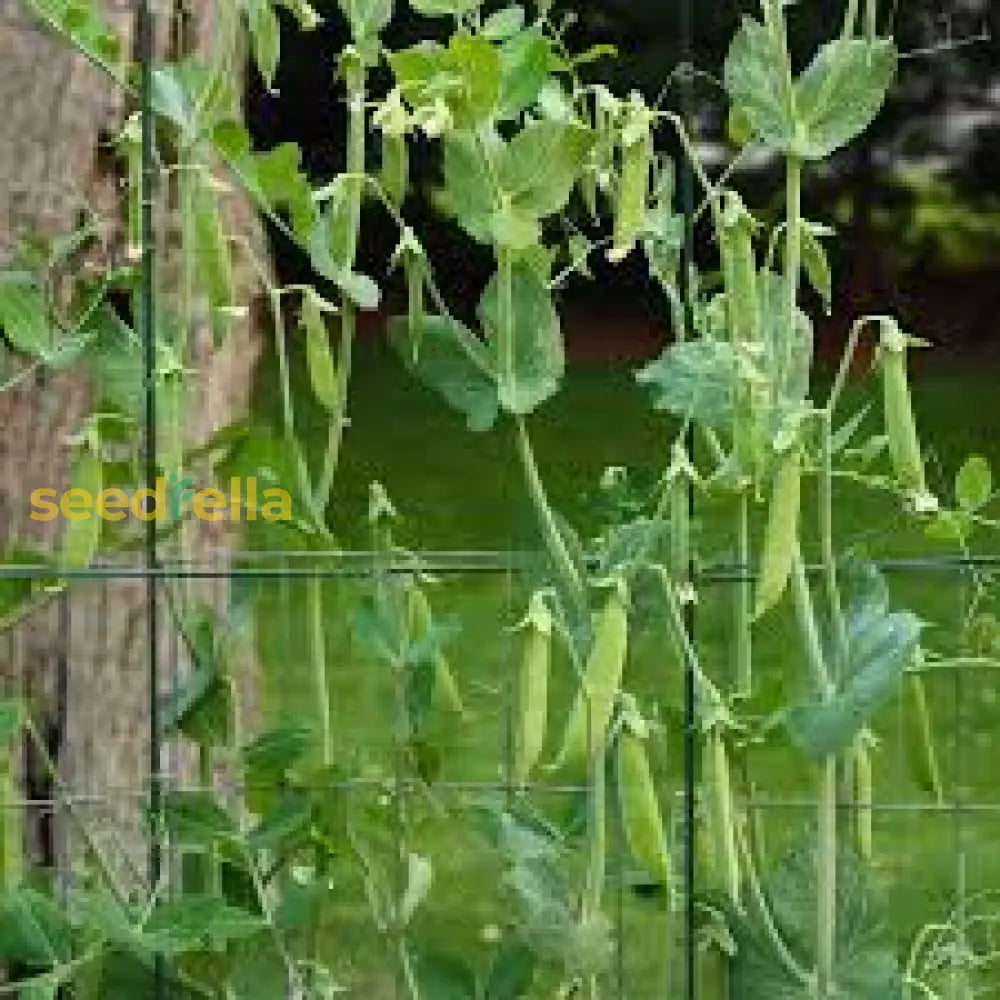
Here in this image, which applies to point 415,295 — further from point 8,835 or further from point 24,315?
point 8,835

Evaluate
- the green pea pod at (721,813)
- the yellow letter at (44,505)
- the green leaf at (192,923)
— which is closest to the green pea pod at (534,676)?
the green pea pod at (721,813)

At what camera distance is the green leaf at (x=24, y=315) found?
1827 mm

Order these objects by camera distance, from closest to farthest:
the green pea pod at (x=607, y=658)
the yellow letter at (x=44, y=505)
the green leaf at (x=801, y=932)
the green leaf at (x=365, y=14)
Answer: the green pea pod at (x=607, y=658)
the green leaf at (x=801, y=932)
the green leaf at (x=365, y=14)
the yellow letter at (x=44, y=505)

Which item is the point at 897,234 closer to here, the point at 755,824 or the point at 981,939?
the point at 981,939

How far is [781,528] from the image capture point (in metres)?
1.64

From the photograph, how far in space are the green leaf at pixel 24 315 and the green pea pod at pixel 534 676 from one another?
14.6 inches

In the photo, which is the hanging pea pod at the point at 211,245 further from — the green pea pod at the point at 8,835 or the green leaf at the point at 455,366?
the green pea pod at the point at 8,835

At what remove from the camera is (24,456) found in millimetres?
2641

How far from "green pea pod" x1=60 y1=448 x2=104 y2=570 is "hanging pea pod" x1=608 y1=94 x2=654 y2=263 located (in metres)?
0.35

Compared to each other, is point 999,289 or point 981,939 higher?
point 999,289

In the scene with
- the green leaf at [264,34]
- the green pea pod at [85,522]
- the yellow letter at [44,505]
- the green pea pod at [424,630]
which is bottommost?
the green pea pod at [424,630]

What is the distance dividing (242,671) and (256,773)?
1.12 meters

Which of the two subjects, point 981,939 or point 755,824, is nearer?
point 755,824

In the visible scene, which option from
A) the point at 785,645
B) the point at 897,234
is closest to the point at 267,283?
the point at 785,645
